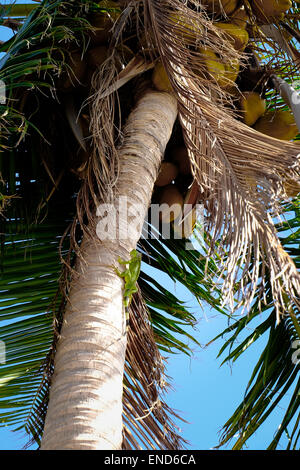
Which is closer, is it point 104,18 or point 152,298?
point 104,18

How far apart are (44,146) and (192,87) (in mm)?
713

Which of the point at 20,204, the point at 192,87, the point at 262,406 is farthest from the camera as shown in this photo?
the point at 262,406

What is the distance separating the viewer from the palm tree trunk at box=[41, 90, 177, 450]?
1.33 m

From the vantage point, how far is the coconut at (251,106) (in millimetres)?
2875

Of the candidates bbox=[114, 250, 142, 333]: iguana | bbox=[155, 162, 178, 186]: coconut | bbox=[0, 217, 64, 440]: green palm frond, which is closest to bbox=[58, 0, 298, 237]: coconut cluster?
bbox=[155, 162, 178, 186]: coconut

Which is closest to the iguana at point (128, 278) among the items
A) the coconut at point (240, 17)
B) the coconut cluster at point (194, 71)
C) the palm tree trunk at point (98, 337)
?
the palm tree trunk at point (98, 337)

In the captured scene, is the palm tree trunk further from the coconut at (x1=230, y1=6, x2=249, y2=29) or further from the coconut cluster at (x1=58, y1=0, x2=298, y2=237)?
the coconut at (x1=230, y1=6, x2=249, y2=29)

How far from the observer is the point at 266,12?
291 centimetres

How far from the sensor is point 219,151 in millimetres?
2273

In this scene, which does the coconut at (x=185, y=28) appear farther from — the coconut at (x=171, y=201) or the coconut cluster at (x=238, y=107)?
the coconut at (x=171, y=201)

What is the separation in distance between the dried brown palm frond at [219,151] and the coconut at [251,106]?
47cm

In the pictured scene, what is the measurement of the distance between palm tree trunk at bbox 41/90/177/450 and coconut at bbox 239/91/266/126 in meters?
0.83

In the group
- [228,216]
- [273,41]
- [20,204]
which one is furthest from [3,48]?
[273,41]

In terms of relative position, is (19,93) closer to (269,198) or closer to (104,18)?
(104,18)
